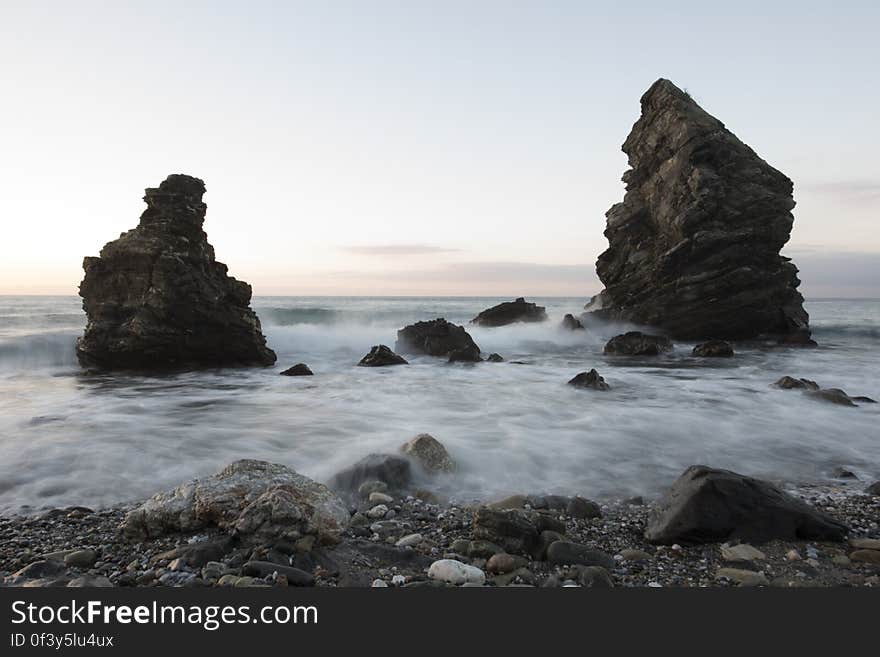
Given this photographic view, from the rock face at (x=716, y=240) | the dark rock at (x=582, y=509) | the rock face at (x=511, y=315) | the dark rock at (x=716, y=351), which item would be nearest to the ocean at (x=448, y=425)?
the dark rock at (x=582, y=509)

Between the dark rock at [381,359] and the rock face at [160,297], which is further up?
the rock face at [160,297]

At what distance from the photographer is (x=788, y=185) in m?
25.8

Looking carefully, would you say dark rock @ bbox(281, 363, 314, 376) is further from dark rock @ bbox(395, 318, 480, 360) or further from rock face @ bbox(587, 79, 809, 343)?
rock face @ bbox(587, 79, 809, 343)

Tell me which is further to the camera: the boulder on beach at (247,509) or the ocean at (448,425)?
the ocean at (448,425)

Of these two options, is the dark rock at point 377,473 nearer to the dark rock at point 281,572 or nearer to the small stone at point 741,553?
the dark rock at point 281,572

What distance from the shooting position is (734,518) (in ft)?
14.5

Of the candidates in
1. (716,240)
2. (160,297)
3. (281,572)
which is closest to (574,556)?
(281,572)

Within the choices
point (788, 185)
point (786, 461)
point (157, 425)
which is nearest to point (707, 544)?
point (786, 461)

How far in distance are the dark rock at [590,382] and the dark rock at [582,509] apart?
7.93 meters

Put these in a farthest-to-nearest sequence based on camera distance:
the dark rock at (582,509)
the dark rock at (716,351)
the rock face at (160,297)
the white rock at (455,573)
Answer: the dark rock at (716,351)
the rock face at (160,297)
the dark rock at (582,509)
the white rock at (455,573)

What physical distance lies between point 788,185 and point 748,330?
24.5 ft

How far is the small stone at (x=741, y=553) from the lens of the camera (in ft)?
13.4

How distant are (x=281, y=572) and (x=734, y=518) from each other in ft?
12.0

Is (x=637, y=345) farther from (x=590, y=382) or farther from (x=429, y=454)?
(x=429, y=454)
